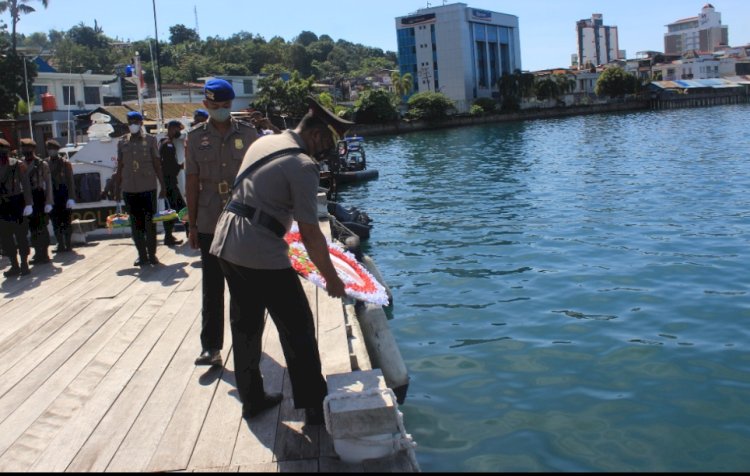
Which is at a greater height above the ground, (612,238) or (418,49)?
(418,49)

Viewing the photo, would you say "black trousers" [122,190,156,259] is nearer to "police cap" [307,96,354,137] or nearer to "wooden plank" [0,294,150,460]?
"wooden plank" [0,294,150,460]

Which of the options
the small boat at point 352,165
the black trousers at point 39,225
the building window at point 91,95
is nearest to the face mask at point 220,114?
the black trousers at point 39,225

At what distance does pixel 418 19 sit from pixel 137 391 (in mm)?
130422

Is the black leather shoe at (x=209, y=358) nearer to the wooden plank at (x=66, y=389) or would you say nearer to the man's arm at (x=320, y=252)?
the wooden plank at (x=66, y=389)

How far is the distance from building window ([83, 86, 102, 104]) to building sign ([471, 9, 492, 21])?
7820 cm

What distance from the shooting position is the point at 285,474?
419cm

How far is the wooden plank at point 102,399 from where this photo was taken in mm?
4562

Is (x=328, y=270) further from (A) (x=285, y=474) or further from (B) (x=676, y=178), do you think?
(B) (x=676, y=178)

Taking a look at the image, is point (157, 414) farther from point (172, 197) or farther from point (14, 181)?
point (172, 197)

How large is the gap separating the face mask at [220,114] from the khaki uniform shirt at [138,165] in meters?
4.00

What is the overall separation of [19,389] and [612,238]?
13.1m

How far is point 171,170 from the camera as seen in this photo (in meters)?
A: 11.8

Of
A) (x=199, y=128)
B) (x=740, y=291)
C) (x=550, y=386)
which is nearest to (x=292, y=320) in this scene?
(x=199, y=128)

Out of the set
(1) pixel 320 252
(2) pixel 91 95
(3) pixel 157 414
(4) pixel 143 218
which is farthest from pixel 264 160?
(2) pixel 91 95
